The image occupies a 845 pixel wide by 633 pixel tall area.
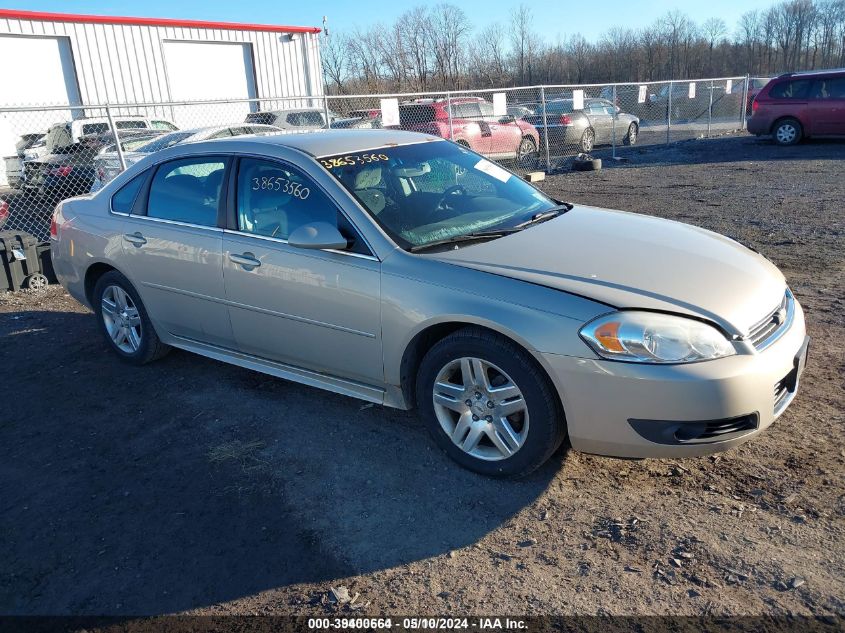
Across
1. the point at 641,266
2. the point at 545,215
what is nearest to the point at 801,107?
the point at 545,215

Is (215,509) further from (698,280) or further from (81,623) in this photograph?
(698,280)

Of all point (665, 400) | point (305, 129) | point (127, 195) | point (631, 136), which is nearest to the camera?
point (665, 400)

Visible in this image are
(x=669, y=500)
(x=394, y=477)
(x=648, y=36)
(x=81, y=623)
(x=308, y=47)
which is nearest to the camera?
(x=81, y=623)

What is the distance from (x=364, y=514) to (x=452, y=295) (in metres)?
1.11

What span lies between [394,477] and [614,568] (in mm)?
1217

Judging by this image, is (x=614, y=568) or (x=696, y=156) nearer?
(x=614, y=568)

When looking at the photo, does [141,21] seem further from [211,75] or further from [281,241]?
[281,241]

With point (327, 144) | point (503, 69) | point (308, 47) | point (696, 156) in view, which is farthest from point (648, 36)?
point (327, 144)

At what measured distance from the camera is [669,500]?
125 inches

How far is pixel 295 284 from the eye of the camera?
3910 mm

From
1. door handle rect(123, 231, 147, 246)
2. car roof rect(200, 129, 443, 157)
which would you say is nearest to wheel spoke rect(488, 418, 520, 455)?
car roof rect(200, 129, 443, 157)

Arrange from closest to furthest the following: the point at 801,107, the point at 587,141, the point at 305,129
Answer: the point at 305,129 < the point at 801,107 < the point at 587,141

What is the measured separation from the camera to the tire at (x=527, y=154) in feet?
54.7

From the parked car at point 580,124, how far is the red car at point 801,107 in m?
3.74
